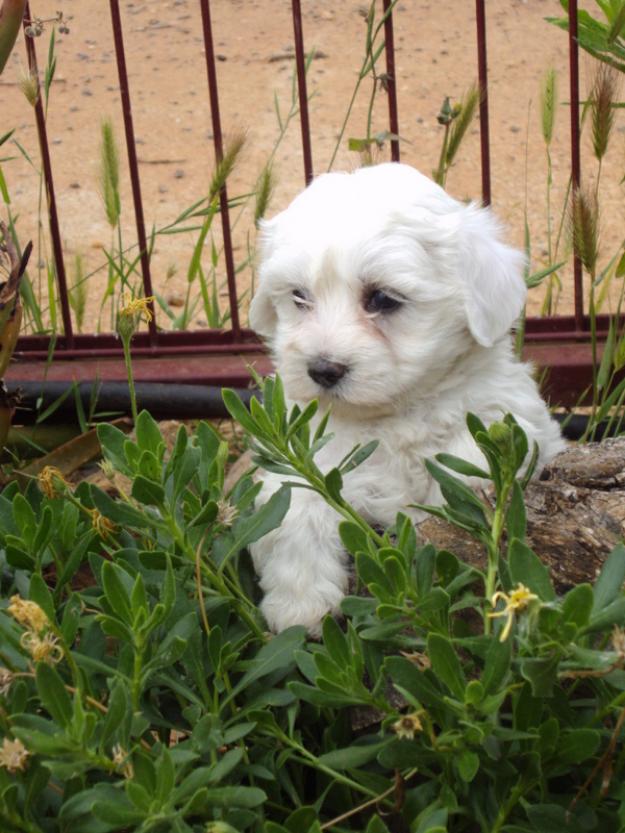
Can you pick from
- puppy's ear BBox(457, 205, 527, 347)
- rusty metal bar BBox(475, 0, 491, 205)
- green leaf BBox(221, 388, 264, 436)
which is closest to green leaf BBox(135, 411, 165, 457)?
green leaf BBox(221, 388, 264, 436)

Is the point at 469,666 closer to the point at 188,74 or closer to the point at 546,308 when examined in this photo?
the point at 546,308

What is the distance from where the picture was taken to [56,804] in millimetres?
1984

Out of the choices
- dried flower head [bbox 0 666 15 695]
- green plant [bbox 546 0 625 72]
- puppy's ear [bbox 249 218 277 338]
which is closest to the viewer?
dried flower head [bbox 0 666 15 695]

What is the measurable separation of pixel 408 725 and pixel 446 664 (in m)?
0.13

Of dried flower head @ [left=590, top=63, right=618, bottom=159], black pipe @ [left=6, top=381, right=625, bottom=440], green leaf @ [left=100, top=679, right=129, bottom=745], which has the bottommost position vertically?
black pipe @ [left=6, top=381, right=625, bottom=440]

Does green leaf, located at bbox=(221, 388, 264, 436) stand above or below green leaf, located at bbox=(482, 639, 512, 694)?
above

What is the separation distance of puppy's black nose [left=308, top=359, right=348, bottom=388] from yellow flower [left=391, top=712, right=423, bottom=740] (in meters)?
0.92

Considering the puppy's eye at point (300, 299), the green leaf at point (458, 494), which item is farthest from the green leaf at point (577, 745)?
the puppy's eye at point (300, 299)

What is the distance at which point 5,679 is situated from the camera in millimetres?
1982

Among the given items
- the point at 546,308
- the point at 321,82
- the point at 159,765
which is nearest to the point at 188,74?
the point at 321,82

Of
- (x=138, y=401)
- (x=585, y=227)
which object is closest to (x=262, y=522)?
(x=585, y=227)

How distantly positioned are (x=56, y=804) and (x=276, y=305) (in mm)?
1297

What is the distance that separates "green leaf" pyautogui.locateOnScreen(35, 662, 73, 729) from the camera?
68.7 inches

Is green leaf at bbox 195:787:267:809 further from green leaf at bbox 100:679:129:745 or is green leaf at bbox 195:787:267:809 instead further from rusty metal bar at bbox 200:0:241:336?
rusty metal bar at bbox 200:0:241:336
